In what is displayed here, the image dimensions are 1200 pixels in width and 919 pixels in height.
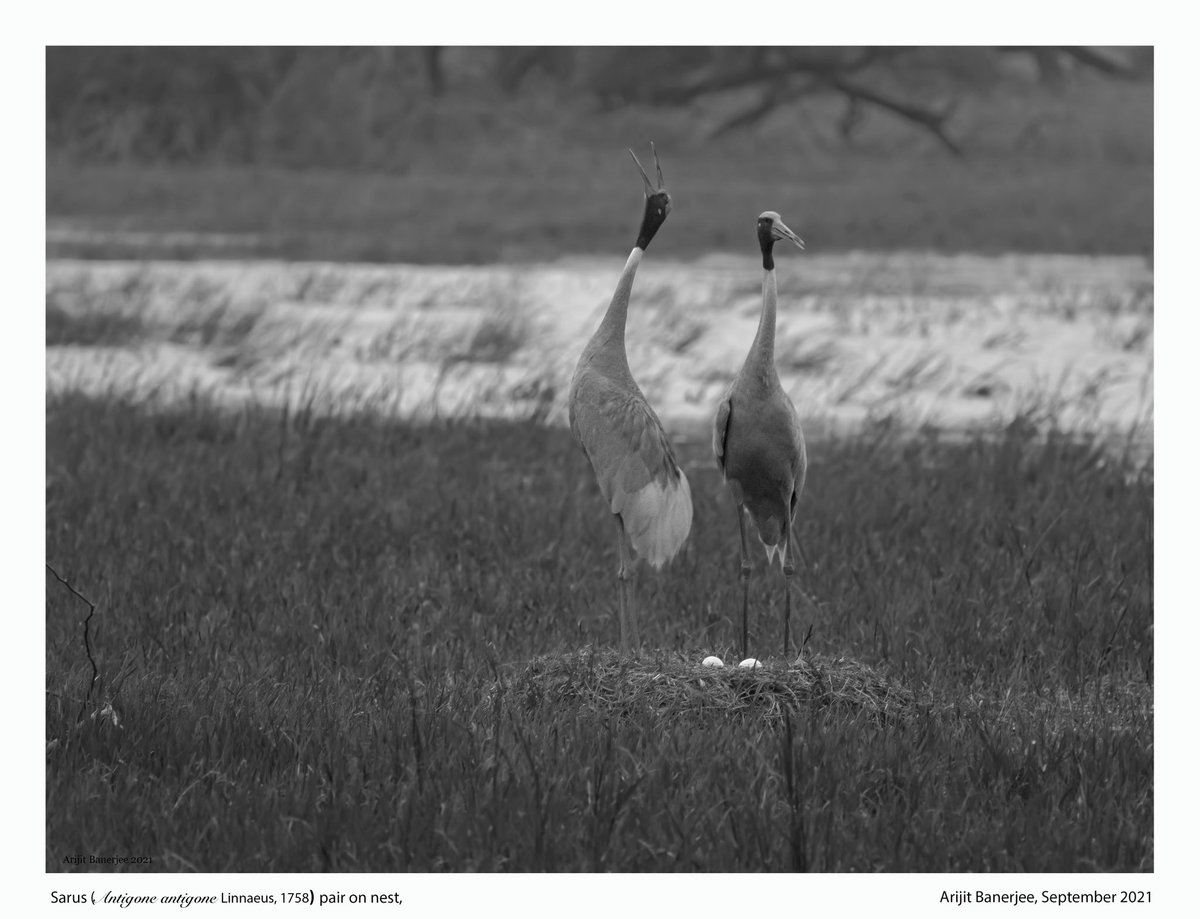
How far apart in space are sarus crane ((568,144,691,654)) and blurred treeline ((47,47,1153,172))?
1151 inches

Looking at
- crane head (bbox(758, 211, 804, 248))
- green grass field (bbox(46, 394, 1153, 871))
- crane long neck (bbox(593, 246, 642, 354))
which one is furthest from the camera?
crane long neck (bbox(593, 246, 642, 354))

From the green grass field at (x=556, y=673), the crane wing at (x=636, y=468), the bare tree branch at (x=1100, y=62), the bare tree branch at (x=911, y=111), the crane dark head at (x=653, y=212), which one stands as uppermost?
the bare tree branch at (x=1100, y=62)

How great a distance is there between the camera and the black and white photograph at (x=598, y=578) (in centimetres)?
460

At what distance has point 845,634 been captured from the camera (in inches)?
258

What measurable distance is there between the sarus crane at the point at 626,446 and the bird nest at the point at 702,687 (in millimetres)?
157

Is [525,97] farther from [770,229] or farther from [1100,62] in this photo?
[770,229]

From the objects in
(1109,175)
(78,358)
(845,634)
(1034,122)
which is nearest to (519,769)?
(845,634)

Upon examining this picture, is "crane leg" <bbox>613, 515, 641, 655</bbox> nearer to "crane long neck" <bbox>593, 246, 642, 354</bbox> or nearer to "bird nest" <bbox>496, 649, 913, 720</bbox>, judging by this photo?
"bird nest" <bbox>496, 649, 913, 720</bbox>

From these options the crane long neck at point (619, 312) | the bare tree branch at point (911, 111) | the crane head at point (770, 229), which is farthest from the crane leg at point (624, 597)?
the bare tree branch at point (911, 111)

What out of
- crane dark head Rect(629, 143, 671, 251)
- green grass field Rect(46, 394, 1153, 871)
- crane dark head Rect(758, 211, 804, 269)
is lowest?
green grass field Rect(46, 394, 1153, 871)

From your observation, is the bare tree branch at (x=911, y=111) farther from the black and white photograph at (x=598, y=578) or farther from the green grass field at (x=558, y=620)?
the green grass field at (x=558, y=620)

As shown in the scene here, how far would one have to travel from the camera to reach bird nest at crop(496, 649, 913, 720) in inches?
211

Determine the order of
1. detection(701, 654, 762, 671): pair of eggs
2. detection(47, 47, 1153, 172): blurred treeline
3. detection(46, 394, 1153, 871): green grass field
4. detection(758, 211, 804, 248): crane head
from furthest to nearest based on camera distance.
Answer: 1. detection(47, 47, 1153, 172): blurred treeline
2. detection(701, 654, 762, 671): pair of eggs
3. detection(758, 211, 804, 248): crane head
4. detection(46, 394, 1153, 871): green grass field

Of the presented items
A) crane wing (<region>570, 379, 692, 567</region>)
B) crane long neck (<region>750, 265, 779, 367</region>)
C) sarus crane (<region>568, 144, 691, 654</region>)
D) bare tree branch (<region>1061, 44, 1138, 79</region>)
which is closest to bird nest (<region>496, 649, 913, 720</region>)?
sarus crane (<region>568, 144, 691, 654</region>)
